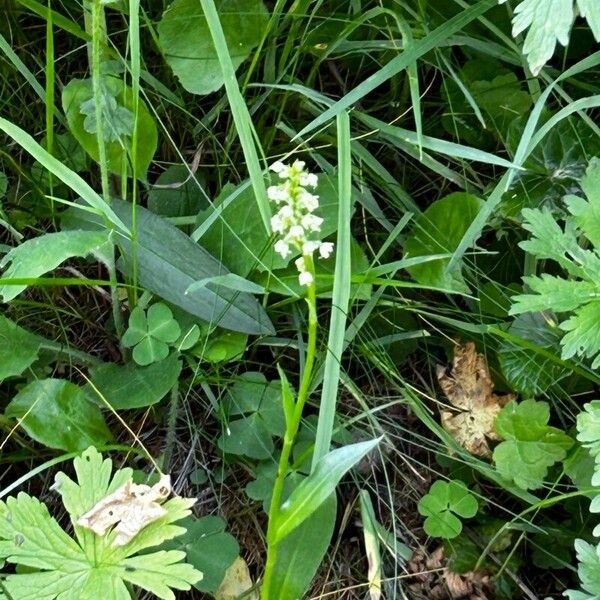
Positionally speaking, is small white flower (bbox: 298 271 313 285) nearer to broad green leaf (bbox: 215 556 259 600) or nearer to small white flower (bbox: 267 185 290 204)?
small white flower (bbox: 267 185 290 204)

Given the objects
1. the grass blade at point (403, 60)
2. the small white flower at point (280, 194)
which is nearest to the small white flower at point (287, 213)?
the small white flower at point (280, 194)

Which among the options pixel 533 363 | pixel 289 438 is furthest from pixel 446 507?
pixel 289 438

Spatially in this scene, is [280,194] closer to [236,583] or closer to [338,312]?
[338,312]

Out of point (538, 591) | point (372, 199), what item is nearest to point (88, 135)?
point (372, 199)

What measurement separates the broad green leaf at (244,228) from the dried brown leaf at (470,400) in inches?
12.9

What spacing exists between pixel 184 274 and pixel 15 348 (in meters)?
0.29

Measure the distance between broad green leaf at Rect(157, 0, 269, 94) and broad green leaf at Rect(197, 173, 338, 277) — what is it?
19 centimetres

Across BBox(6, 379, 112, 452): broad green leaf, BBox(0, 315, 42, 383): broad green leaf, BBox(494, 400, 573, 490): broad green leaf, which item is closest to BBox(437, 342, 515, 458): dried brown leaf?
BBox(494, 400, 573, 490): broad green leaf

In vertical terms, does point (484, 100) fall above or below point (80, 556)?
above

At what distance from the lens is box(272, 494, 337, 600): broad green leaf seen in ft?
4.06

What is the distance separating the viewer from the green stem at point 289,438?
0.95 metres

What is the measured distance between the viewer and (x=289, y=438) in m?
1.02

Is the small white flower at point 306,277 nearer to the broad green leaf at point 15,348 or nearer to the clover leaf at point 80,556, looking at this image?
the clover leaf at point 80,556

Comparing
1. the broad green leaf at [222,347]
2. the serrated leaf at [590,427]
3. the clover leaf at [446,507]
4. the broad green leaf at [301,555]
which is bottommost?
the clover leaf at [446,507]
